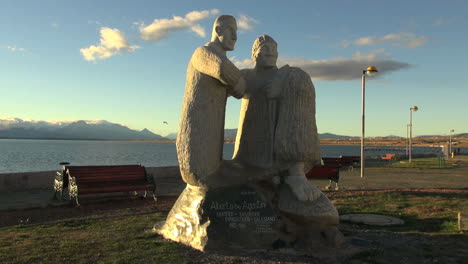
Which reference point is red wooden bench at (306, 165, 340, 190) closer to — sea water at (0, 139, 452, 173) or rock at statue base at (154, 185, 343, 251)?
rock at statue base at (154, 185, 343, 251)

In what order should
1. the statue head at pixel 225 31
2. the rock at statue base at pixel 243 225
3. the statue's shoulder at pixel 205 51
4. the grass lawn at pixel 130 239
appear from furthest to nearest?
1. the statue head at pixel 225 31
2. the statue's shoulder at pixel 205 51
3. the rock at statue base at pixel 243 225
4. the grass lawn at pixel 130 239

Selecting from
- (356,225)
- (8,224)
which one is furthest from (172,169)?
(356,225)

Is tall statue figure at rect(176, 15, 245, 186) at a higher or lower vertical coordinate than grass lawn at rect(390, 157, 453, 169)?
higher

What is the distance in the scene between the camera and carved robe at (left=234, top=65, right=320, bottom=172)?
18.3ft

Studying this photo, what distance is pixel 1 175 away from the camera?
1191 cm

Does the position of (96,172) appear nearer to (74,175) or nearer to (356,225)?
(74,175)

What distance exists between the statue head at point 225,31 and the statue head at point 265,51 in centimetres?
43

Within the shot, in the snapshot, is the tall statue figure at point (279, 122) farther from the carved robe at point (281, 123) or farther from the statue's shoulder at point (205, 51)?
the statue's shoulder at point (205, 51)

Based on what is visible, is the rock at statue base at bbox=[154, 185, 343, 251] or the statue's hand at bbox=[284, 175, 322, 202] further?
the statue's hand at bbox=[284, 175, 322, 202]

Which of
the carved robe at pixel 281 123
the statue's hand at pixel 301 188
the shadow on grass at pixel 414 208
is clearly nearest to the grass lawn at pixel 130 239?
the shadow on grass at pixel 414 208

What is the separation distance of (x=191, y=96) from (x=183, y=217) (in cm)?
172

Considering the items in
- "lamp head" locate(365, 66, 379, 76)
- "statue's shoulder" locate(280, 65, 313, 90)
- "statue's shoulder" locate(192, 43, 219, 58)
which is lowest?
"statue's shoulder" locate(280, 65, 313, 90)

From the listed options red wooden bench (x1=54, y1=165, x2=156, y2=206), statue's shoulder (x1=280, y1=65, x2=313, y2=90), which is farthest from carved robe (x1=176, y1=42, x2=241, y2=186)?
red wooden bench (x1=54, y1=165, x2=156, y2=206)

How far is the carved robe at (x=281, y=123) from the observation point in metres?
5.58
